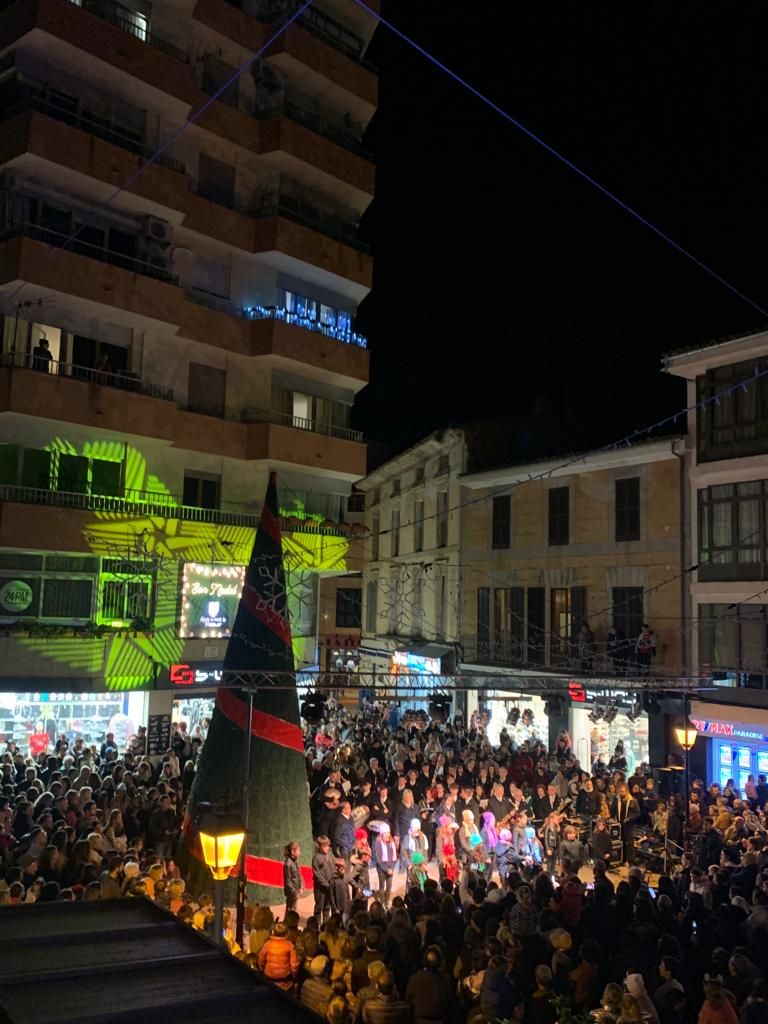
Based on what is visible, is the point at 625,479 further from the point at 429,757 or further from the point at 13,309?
the point at 13,309

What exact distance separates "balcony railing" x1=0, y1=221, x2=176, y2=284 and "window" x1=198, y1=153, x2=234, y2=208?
3349 mm

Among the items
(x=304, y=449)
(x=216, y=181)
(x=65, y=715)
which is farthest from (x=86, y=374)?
(x=65, y=715)

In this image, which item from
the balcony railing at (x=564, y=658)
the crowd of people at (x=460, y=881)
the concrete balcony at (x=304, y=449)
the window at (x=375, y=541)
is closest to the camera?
the crowd of people at (x=460, y=881)

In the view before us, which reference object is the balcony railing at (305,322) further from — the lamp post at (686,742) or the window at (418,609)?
the lamp post at (686,742)

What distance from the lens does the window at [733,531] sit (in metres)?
20.7

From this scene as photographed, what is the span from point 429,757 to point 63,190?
55.2 ft

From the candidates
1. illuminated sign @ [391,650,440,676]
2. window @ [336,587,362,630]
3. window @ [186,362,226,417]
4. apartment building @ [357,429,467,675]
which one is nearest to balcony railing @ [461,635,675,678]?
apartment building @ [357,429,467,675]

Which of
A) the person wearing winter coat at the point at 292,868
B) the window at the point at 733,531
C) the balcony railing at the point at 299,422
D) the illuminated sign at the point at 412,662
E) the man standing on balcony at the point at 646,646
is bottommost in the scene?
the person wearing winter coat at the point at 292,868

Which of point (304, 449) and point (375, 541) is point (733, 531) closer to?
point (304, 449)

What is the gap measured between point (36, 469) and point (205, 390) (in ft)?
17.9

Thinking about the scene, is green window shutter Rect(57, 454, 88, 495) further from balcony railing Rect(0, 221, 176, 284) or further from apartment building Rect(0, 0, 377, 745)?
balcony railing Rect(0, 221, 176, 284)

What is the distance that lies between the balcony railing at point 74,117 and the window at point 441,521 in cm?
1540

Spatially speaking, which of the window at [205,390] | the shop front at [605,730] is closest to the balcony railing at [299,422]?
the window at [205,390]

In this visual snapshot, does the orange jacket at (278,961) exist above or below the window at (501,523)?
below
